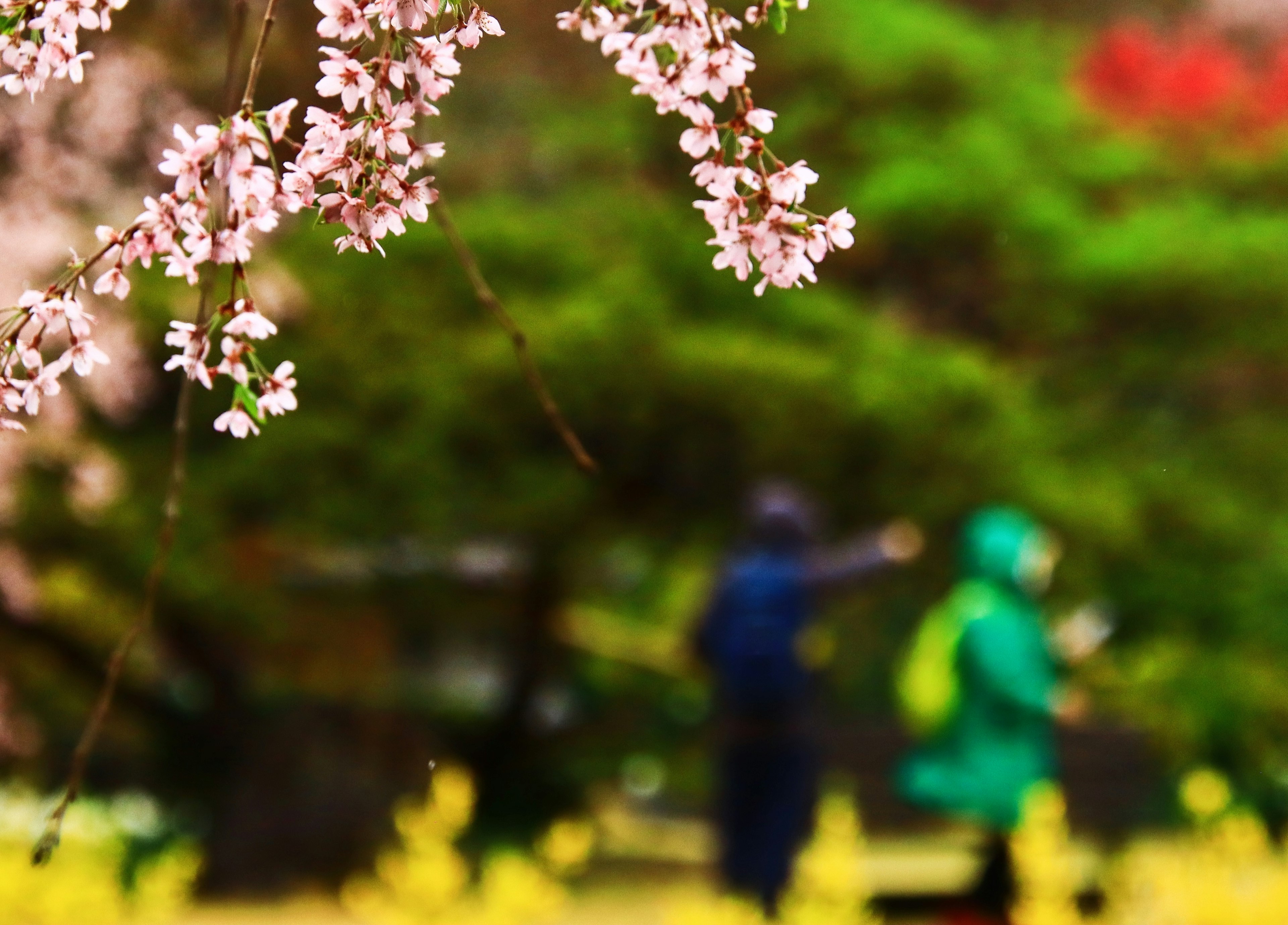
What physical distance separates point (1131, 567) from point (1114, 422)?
0.94 meters

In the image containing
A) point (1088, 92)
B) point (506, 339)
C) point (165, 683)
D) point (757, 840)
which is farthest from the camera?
point (165, 683)

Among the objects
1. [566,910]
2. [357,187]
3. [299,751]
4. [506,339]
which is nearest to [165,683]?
[299,751]

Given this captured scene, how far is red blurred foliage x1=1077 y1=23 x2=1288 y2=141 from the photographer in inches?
315

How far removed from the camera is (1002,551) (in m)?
4.31

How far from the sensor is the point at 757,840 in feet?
16.6

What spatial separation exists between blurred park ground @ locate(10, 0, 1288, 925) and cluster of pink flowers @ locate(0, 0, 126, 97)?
4275 millimetres

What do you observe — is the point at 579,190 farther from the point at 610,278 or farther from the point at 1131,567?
the point at 1131,567

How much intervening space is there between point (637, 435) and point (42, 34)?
5.08 metres

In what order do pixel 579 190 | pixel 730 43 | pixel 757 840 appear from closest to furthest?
1. pixel 730 43
2. pixel 757 840
3. pixel 579 190

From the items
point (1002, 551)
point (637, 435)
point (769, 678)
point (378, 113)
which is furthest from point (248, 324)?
point (637, 435)

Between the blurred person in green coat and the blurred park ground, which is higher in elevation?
the blurred park ground

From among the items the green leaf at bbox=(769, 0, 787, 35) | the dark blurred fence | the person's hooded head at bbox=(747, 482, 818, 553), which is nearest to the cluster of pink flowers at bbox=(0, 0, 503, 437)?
the green leaf at bbox=(769, 0, 787, 35)

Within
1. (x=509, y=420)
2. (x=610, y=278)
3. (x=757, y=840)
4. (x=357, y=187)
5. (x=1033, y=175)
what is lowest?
(x=357, y=187)

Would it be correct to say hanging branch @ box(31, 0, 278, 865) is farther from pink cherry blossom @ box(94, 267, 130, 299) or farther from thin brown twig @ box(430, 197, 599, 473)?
thin brown twig @ box(430, 197, 599, 473)
